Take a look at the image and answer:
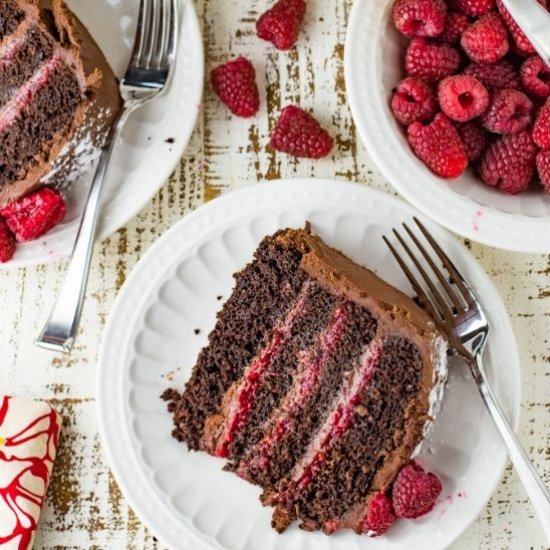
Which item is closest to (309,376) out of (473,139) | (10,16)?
(473,139)

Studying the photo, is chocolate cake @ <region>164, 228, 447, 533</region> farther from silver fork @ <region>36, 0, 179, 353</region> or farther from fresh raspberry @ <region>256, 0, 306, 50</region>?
fresh raspberry @ <region>256, 0, 306, 50</region>

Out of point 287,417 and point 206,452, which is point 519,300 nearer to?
point 287,417

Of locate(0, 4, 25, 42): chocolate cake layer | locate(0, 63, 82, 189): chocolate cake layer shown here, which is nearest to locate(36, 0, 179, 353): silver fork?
locate(0, 63, 82, 189): chocolate cake layer

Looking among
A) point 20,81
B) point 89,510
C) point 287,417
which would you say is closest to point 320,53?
point 20,81

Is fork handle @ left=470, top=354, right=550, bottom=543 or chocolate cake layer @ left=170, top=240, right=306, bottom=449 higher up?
chocolate cake layer @ left=170, top=240, right=306, bottom=449

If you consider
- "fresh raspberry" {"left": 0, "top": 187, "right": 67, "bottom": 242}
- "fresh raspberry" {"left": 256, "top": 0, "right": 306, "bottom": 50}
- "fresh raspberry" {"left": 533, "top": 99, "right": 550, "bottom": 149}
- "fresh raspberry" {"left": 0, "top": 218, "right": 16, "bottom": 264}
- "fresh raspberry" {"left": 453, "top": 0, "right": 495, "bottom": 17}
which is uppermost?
"fresh raspberry" {"left": 453, "top": 0, "right": 495, "bottom": 17}
